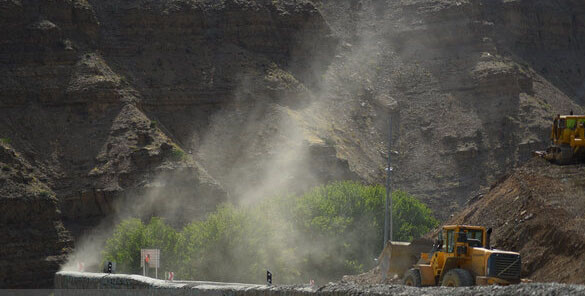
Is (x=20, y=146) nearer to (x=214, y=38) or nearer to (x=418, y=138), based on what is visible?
(x=214, y=38)

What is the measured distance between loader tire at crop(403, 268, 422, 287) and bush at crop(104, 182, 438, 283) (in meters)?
35.6

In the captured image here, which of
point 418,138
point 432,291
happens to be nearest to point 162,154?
point 418,138

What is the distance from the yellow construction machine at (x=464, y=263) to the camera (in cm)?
3084

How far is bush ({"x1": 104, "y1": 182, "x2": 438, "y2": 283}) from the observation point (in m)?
71.2

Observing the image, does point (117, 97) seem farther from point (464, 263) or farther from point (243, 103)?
point (464, 263)

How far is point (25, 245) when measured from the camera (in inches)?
3351

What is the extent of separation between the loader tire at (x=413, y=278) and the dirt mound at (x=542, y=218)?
364cm

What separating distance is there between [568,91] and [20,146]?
205 ft

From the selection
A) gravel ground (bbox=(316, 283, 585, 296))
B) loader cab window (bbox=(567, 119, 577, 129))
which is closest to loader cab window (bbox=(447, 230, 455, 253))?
gravel ground (bbox=(316, 283, 585, 296))

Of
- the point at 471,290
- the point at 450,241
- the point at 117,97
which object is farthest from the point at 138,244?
the point at 471,290

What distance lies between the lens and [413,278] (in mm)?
34688

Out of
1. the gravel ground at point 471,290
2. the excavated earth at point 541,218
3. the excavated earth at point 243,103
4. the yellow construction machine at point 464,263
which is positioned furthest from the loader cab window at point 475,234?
the excavated earth at point 243,103

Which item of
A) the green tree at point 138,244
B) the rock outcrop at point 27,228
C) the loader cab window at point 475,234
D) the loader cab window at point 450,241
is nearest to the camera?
the loader cab window at point 450,241

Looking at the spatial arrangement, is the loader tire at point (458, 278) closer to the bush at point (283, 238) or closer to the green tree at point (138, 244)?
the bush at point (283, 238)
